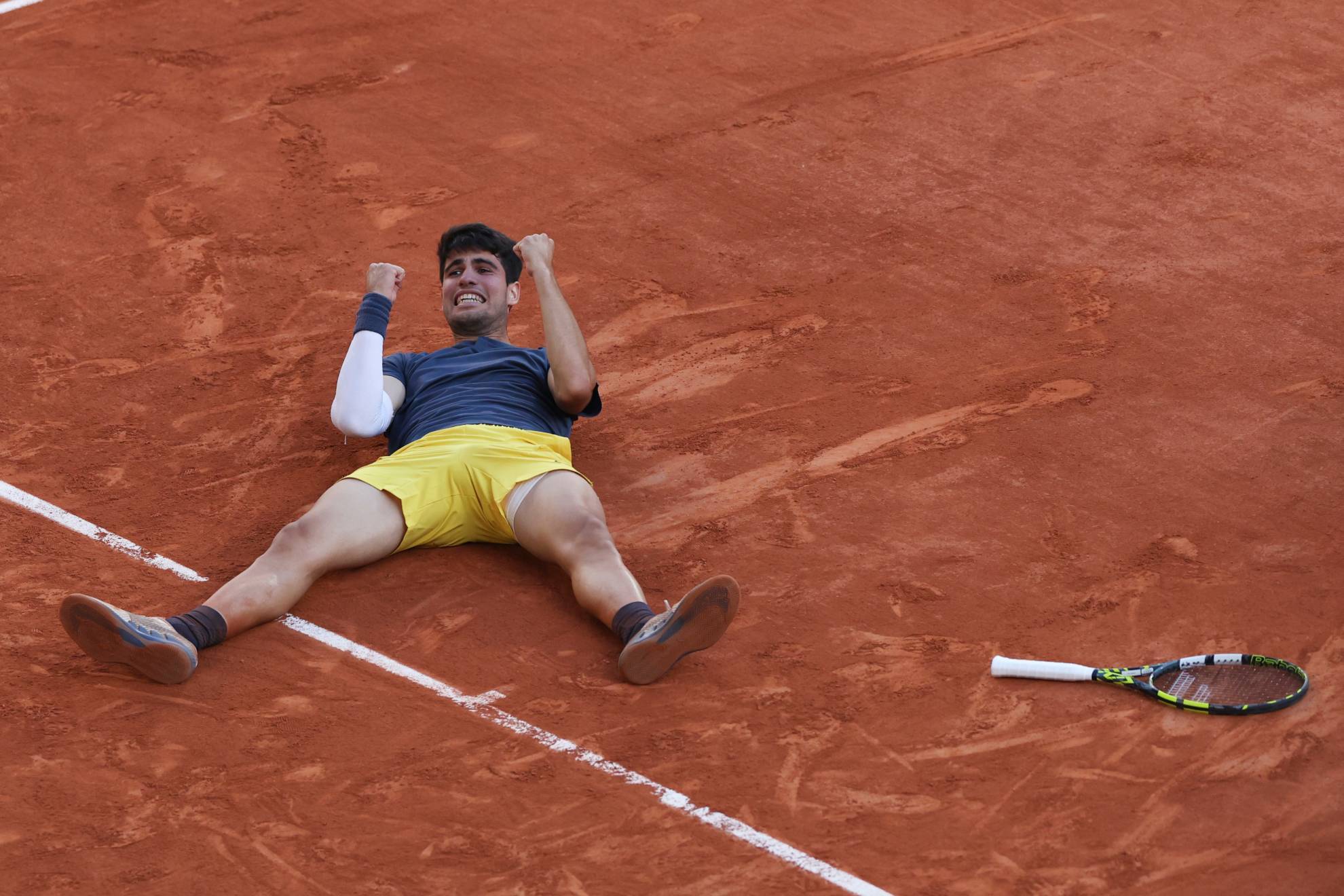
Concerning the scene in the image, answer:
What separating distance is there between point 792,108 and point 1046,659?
5196mm

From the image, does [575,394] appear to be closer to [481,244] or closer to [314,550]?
[481,244]

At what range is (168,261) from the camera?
8.99 m

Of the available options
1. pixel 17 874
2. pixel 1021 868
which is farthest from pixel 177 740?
pixel 1021 868

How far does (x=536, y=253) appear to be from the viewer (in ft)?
24.2

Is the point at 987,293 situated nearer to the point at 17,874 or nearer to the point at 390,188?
the point at 390,188

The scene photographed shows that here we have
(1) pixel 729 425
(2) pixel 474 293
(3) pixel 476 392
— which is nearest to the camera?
(3) pixel 476 392

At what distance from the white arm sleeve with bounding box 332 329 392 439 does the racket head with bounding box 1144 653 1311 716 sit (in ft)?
10.7

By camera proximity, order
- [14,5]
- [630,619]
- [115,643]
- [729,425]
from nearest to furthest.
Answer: [115,643] → [630,619] → [729,425] → [14,5]

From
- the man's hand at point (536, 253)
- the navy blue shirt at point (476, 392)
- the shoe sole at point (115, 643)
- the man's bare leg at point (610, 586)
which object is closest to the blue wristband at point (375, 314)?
Answer: the navy blue shirt at point (476, 392)

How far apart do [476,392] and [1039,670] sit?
2669 millimetres

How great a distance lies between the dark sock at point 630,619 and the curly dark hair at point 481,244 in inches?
81.2

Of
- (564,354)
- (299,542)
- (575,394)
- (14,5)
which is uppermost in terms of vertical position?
(14,5)

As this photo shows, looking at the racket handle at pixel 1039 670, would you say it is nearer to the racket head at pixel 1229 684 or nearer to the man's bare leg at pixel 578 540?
the racket head at pixel 1229 684

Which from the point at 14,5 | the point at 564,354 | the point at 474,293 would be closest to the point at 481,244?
the point at 474,293
